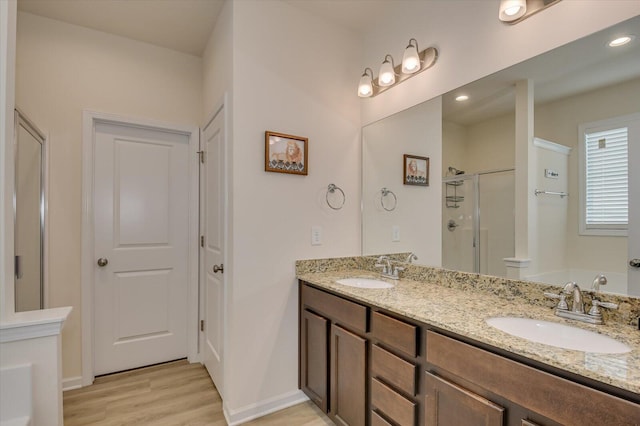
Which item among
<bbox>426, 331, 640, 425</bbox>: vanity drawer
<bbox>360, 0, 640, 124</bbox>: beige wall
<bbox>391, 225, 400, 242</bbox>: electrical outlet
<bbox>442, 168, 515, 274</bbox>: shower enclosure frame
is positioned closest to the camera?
<bbox>426, 331, 640, 425</bbox>: vanity drawer

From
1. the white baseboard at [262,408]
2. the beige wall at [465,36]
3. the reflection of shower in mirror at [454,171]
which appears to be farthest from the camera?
the white baseboard at [262,408]

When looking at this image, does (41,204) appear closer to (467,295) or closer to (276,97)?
(276,97)

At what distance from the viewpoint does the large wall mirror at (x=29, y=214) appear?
184 centimetres

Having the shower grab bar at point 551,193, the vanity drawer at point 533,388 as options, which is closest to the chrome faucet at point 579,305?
the shower grab bar at point 551,193

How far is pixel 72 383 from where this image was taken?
7.64 feet

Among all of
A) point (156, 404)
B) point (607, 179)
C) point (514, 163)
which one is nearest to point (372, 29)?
point (514, 163)

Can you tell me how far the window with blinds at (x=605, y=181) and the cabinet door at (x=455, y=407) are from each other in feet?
2.73

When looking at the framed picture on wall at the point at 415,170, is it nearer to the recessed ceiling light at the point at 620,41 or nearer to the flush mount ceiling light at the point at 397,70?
the flush mount ceiling light at the point at 397,70

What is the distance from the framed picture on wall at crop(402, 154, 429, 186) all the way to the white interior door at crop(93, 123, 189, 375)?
190 cm

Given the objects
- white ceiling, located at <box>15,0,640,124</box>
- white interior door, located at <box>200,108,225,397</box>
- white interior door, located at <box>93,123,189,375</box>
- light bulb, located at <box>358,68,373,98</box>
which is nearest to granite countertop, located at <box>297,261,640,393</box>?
white interior door, located at <box>200,108,225,397</box>

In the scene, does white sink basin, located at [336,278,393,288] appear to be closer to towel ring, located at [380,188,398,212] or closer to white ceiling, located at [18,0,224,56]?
towel ring, located at [380,188,398,212]

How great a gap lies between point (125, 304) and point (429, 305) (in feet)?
7.98

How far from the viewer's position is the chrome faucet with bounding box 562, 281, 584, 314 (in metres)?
1.18

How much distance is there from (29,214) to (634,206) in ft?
10.4
